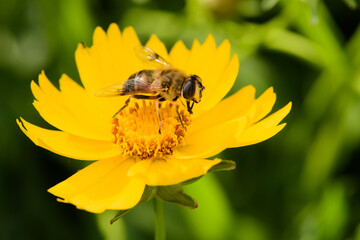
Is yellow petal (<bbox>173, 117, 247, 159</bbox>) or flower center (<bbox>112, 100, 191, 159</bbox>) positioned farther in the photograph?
flower center (<bbox>112, 100, 191, 159</bbox>)

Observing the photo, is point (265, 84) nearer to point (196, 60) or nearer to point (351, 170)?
point (351, 170)

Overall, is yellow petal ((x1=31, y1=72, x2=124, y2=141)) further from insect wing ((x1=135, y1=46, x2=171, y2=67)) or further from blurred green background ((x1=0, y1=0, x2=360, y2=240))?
blurred green background ((x1=0, y1=0, x2=360, y2=240))

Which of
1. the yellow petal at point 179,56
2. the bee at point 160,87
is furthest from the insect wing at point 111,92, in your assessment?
the yellow petal at point 179,56

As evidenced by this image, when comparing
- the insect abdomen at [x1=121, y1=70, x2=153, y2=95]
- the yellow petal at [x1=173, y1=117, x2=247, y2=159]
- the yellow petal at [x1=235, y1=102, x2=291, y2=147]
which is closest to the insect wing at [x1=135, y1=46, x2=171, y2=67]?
the insect abdomen at [x1=121, y1=70, x2=153, y2=95]

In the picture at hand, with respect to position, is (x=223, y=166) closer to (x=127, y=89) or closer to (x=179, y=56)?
(x=127, y=89)

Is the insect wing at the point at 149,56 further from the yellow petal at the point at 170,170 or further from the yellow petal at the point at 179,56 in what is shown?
the yellow petal at the point at 170,170

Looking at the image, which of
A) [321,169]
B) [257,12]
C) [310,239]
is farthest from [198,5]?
[310,239]

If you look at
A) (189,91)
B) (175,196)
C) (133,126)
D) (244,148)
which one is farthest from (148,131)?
(244,148)
